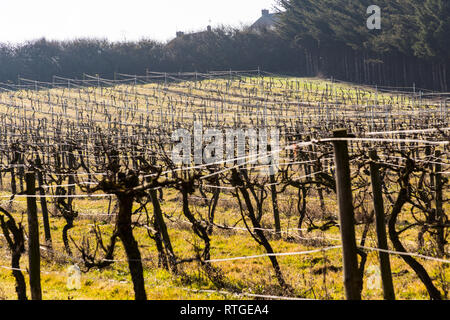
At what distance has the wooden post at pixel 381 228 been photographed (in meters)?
4.71

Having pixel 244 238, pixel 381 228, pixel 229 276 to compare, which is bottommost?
pixel 244 238

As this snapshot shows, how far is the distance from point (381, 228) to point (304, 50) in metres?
52.4

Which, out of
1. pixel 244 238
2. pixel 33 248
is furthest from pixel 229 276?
pixel 33 248

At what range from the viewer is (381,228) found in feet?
15.5

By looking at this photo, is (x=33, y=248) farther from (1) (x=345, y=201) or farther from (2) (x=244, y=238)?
(2) (x=244, y=238)

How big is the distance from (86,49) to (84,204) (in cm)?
4369

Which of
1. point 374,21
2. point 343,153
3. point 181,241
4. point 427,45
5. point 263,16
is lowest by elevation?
point 181,241

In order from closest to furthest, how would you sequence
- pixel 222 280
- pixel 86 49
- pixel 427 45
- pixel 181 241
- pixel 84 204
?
1. pixel 222 280
2. pixel 181 241
3. pixel 84 204
4. pixel 427 45
5. pixel 86 49

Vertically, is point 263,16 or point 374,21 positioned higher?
point 263,16

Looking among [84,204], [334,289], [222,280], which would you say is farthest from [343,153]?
[84,204]

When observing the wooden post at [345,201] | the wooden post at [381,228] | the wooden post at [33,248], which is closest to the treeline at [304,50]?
the wooden post at [381,228]

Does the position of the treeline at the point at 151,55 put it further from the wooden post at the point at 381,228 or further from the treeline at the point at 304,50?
the wooden post at the point at 381,228
